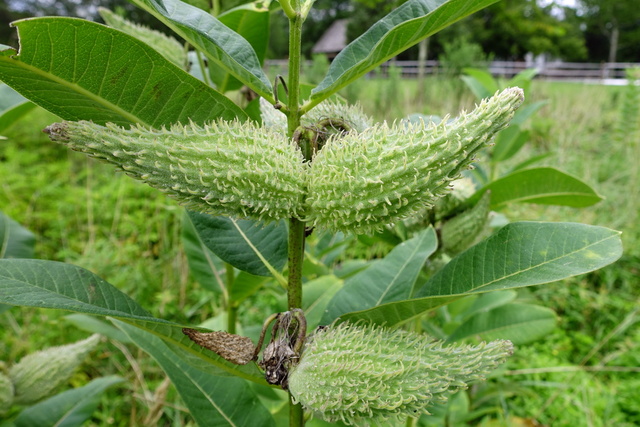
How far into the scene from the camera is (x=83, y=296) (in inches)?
31.0

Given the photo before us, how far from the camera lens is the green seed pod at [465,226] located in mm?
1171

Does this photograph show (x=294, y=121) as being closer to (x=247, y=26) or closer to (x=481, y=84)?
(x=247, y=26)

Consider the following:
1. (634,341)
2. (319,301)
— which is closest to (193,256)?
(319,301)

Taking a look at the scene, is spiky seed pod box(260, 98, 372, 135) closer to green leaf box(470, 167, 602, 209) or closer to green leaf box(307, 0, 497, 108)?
green leaf box(307, 0, 497, 108)

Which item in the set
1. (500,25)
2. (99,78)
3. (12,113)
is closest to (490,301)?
(99,78)

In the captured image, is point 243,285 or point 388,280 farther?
point 243,285

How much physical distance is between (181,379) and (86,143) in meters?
0.65

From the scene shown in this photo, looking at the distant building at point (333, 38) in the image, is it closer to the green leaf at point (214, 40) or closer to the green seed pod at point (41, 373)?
the green seed pod at point (41, 373)

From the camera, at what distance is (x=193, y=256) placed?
163cm

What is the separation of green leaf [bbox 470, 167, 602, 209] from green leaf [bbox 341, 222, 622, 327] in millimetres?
380

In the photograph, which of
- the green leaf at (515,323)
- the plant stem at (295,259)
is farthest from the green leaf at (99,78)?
the green leaf at (515,323)

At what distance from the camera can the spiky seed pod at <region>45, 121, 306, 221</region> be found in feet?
2.08

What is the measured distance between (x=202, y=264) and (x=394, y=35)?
1.14 m

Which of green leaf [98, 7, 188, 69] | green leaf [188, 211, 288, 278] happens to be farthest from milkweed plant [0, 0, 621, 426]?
green leaf [98, 7, 188, 69]
